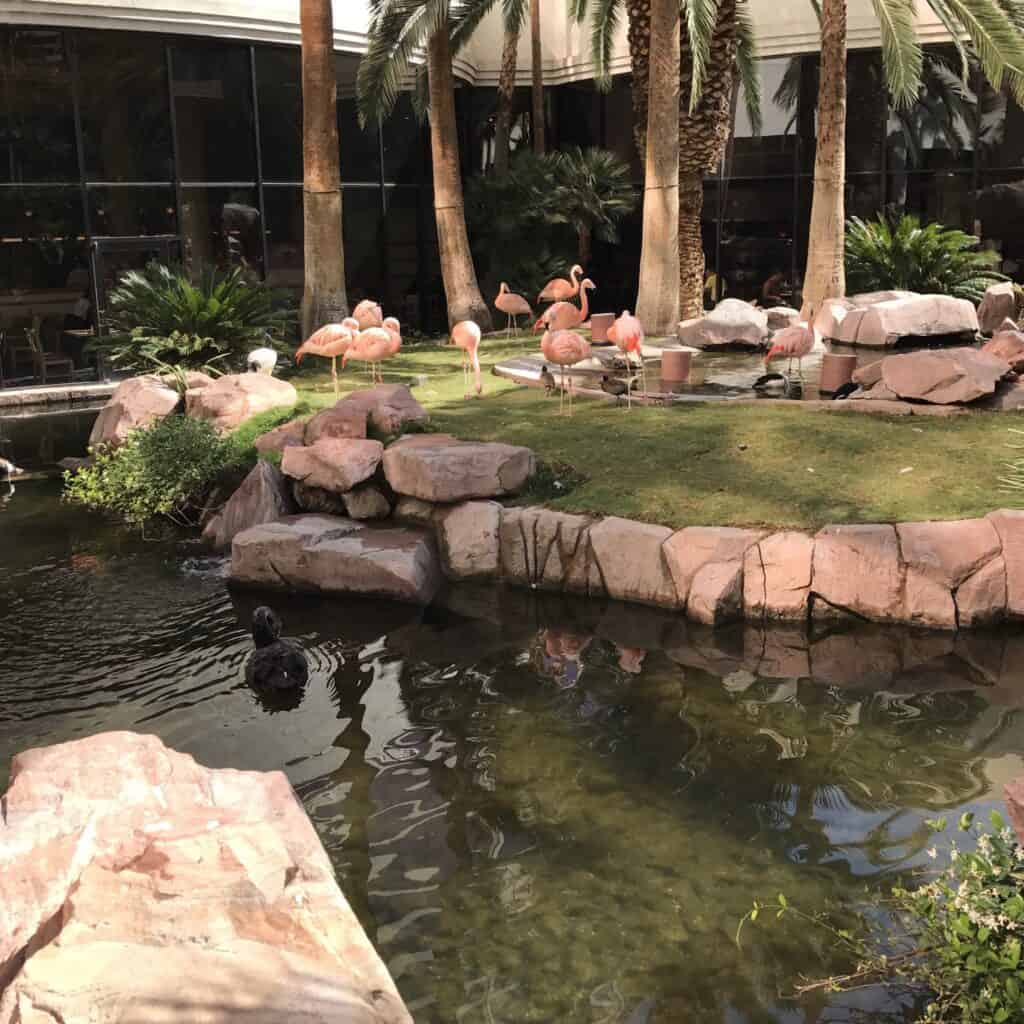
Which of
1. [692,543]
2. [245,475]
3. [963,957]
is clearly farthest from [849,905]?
[245,475]

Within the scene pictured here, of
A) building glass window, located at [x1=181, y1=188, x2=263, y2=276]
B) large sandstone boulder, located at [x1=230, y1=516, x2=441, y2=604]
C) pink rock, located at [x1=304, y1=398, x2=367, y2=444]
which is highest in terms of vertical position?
building glass window, located at [x1=181, y1=188, x2=263, y2=276]

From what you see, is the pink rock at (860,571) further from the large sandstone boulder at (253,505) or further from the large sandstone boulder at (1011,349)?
the large sandstone boulder at (1011,349)

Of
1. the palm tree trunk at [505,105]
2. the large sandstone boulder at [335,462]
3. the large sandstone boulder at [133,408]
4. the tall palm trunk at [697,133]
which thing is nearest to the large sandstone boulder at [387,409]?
the large sandstone boulder at [335,462]

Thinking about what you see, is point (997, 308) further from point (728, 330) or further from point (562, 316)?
point (562, 316)

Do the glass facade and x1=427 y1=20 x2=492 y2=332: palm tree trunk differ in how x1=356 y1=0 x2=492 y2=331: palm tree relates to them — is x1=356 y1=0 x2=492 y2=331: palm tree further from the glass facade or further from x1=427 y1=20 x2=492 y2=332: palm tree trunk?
the glass facade

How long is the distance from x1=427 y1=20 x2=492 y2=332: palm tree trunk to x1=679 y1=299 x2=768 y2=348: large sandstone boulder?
4856 mm

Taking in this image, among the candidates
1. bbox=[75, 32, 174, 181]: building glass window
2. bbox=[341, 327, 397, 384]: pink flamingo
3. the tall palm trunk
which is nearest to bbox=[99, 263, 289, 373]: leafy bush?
bbox=[341, 327, 397, 384]: pink flamingo

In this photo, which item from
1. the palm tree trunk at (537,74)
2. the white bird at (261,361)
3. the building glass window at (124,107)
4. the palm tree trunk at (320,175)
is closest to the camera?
the white bird at (261,361)

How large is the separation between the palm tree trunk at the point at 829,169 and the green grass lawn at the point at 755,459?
6.63 metres

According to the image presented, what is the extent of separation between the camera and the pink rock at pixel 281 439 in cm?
1095

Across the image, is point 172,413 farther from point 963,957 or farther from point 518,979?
point 963,957

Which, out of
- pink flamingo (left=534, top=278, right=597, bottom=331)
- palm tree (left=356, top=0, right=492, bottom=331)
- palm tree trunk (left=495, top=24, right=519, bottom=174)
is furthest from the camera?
palm tree trunk (left=495, top=24, right=519, bottom=174)

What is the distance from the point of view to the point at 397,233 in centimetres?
2323

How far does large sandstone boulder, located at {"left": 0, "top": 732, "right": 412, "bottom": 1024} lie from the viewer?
3.12 meters
